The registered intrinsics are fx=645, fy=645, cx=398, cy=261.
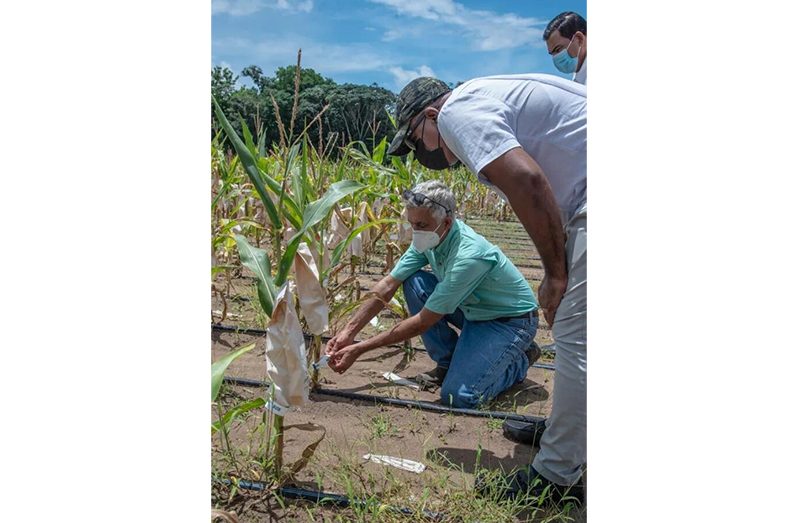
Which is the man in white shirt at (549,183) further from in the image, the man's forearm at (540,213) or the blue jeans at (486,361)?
the blue jeans at (486,361)

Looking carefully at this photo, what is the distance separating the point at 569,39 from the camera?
114 centimetres

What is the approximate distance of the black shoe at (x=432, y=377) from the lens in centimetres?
202

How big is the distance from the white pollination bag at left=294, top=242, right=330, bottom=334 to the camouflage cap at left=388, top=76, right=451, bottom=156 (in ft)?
1.06

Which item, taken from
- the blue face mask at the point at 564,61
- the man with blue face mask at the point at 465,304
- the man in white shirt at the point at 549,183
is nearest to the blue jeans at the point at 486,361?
the man with blue face mask at the point at 465,304

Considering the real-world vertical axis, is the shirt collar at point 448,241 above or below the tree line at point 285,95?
below

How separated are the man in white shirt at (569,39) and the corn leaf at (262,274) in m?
0.65

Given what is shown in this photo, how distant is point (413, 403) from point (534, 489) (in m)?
0.55

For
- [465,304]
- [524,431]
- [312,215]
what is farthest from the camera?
[465,304]

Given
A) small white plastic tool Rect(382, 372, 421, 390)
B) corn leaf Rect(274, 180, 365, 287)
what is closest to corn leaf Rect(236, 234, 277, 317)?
corn leaf Rect(274, 180, 365, 287)

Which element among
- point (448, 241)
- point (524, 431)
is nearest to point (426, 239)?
point (448, 241)

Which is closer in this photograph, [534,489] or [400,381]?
[534,489]

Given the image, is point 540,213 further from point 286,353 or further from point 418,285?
point 418,285
